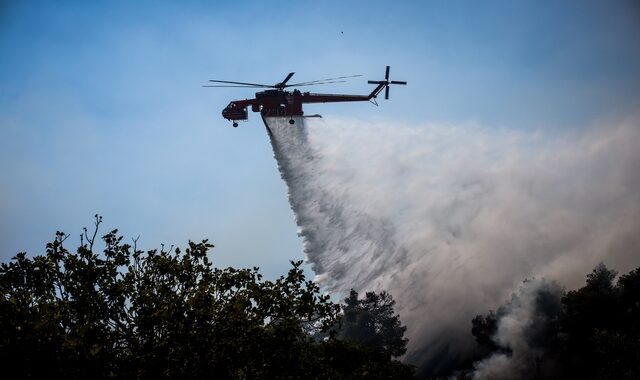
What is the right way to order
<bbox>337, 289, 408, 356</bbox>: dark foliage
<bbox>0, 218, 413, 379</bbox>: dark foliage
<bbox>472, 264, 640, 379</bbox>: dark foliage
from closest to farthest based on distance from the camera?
1. <bbox>0, 218, 413, 379</bbox>: dark foliage
2. <bbox>472, 264, 640, 379</bbox>: dark foliage
3. <bbox>337, 289, 408, 356</bbox>: dark foliage

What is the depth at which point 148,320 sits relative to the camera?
2052cm

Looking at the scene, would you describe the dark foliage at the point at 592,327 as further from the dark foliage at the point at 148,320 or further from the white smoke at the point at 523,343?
the dark foliage at the point at 148,320

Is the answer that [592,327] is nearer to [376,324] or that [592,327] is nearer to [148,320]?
[376,324]

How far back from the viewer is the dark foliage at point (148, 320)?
1909 centimetres

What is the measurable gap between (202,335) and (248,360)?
2549mm

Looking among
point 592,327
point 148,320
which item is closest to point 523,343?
point 592,327

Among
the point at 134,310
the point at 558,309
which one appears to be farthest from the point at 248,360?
the point at 558,309

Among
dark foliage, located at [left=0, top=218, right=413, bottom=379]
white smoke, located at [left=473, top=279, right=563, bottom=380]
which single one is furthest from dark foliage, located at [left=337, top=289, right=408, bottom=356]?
dark foliage, located at [left=0, top=218, right=413, bottom=379]

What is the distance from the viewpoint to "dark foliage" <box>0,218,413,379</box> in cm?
1909

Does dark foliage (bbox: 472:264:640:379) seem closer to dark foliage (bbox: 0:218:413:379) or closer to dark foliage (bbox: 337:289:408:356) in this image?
dark foliage (bbox: 337:289:408:356)

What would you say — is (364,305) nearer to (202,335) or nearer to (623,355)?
(623,355)

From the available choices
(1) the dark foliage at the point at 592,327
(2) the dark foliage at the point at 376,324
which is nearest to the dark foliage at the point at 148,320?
(1) the dark foliage at the point at 592,327

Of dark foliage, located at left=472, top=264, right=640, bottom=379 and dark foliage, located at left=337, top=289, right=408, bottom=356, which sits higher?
dark foliage, located at left=337, top=289, right=408, bottom=356

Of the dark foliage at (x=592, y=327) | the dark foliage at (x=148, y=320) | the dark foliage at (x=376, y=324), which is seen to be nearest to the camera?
the dark foliage at (x=148, y=320)
